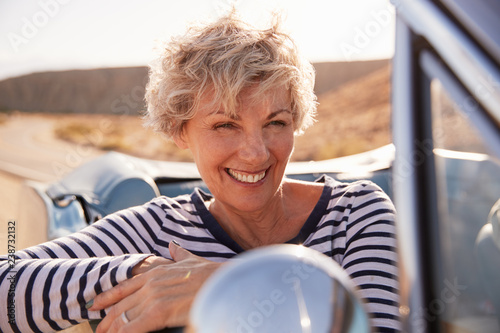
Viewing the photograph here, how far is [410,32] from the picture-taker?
1034 mm

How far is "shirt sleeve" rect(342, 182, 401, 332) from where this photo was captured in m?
1.62

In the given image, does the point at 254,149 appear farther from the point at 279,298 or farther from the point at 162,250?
the point at 279,298

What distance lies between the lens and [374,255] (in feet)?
6.03

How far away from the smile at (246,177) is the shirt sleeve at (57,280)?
2.00 ft

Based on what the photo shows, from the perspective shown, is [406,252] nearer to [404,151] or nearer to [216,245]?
[404,151]

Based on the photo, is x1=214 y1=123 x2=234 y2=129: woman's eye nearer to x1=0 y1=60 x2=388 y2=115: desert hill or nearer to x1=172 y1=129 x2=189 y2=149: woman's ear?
x1=172 y1=129 x2=189 y2=149: woman's ear

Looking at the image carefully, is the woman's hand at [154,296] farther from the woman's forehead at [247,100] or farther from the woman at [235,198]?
the woman's forehead at [247,100]

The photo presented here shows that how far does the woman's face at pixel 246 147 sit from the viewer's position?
2.08 meters

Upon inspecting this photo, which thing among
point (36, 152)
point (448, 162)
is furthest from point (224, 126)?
point (36, 152)

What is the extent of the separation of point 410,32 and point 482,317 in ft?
1.96

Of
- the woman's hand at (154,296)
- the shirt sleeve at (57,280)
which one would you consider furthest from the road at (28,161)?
the woman's hand at (154,296)

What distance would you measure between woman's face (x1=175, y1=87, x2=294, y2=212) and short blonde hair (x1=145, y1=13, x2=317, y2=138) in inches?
1.9

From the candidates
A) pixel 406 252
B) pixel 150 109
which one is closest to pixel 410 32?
pixel 406 252

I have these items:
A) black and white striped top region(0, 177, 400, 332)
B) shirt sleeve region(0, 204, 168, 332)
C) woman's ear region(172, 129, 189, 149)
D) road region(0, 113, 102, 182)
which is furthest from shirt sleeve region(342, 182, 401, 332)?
road region(0, 113, 102, 182)
